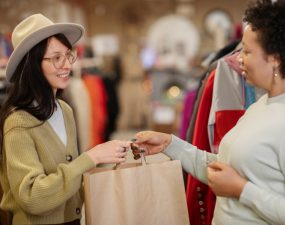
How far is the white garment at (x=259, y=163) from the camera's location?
3.85 feet

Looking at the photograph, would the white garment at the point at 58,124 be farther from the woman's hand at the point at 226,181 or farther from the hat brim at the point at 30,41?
the woman's hand at the point at 226,181

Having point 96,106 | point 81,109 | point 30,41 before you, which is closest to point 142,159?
point 30,41

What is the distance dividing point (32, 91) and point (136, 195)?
470mm

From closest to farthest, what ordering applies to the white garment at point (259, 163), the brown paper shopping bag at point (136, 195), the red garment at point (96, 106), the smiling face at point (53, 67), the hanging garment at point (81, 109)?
the white garment at point (259, 163) < the brown paper shopping bag at point (136, 195) < the smiling face at point (53, 67) < the hanging garment at point (81, 109) < the red garment at point (96, 106)

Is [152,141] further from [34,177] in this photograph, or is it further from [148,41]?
[148,41]

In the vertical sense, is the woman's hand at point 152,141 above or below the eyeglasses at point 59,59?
below

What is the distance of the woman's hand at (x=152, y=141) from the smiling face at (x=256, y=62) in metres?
0.40

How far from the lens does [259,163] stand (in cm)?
121

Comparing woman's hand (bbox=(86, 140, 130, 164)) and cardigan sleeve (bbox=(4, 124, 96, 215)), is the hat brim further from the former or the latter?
woman's hand (bbox=(86, 140, 130, 164))

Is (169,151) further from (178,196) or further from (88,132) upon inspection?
(88,132)

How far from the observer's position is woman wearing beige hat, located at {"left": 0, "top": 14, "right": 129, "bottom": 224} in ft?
4.17

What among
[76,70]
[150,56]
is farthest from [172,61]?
[76,70]

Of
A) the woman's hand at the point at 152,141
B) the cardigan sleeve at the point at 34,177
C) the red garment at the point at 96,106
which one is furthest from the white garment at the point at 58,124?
the red garment at the point at 96,106

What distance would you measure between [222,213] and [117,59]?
24.0 ft
